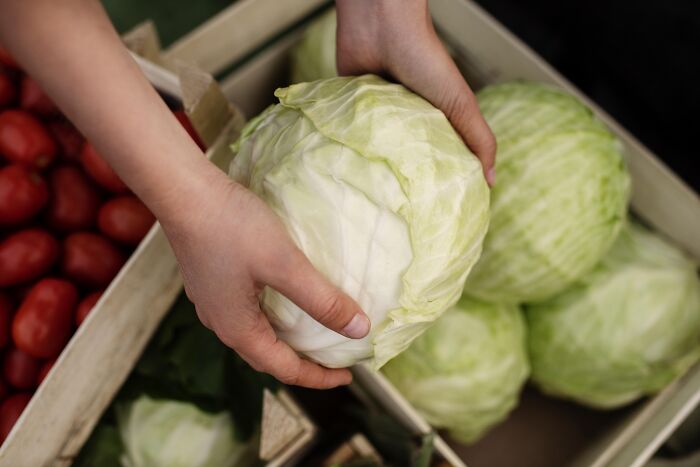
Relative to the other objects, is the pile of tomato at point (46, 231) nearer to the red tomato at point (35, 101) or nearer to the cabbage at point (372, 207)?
the red tomato at point (35, 101)

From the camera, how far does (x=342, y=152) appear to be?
0.77m

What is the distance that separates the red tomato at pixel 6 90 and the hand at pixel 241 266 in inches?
33.4

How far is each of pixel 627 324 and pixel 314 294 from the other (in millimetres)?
848

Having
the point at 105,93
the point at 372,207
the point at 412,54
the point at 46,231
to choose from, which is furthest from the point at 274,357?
the point at 46,231

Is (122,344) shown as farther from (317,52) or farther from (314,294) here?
(317,52)

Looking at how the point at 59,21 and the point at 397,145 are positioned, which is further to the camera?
the point at 397,145

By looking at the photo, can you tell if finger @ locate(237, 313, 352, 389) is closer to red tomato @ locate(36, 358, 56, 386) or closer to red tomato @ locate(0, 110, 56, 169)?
red tomato @ locate(36, 358, 56, 386)

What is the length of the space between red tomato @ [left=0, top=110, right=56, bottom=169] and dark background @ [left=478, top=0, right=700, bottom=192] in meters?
1.38

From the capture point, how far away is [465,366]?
1195mm

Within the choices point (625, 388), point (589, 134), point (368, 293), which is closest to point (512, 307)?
point (625, 388)

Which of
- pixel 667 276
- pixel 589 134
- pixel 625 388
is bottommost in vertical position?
pixel 625 388

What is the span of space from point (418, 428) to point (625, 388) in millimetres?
510

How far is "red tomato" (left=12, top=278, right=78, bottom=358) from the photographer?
108cm

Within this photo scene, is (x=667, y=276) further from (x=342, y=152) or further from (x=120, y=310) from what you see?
(x=120, y=310)
